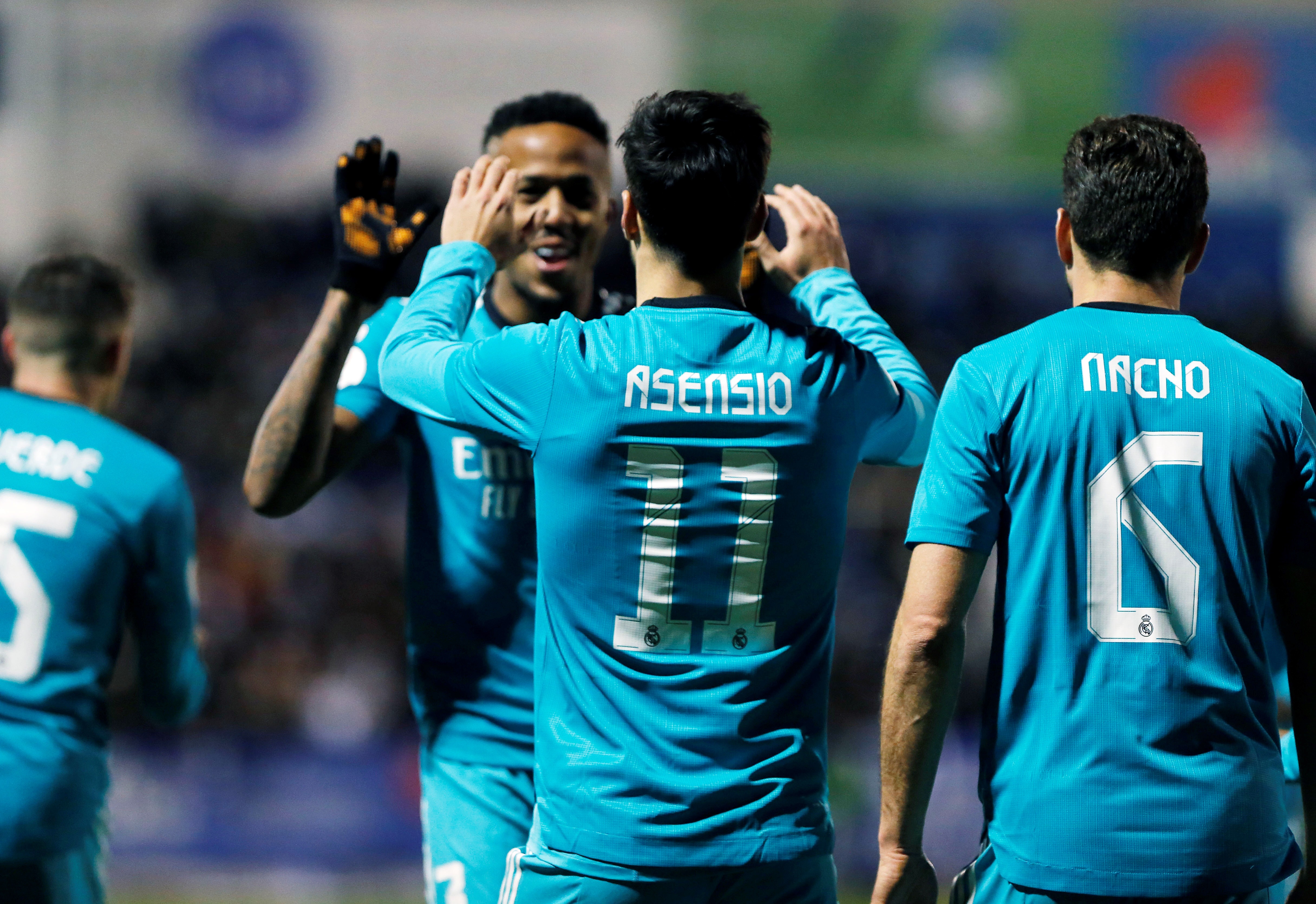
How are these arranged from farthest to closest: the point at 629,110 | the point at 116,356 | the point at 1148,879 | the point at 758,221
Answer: the point at 629,110
the point at 116,356
the point at 758,221
the point at 1148,879

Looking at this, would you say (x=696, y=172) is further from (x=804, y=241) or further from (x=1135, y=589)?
(x=1135, y=589)

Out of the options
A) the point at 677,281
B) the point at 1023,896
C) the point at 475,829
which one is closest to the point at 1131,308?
the point at 677,281

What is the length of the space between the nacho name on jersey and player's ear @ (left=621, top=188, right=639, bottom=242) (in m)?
1.74

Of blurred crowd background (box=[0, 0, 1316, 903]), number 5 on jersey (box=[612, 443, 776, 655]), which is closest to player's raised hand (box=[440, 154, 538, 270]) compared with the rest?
number 5 on jersey (box=[612, 443, 776, 655])

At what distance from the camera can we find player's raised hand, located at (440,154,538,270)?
118 inches

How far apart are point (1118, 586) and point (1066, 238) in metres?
0.68

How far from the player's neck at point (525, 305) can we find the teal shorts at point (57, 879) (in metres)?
1.73

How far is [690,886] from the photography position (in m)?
2.50

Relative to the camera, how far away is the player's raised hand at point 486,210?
9.86ft

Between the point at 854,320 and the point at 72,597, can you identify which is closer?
the point at 854,320

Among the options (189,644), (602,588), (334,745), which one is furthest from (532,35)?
(602,588)

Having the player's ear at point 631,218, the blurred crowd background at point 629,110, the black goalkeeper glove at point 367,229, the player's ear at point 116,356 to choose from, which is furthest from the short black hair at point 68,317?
the blurred crowd background at point 629,110

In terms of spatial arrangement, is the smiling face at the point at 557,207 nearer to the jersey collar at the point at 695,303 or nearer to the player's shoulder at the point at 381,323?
the player's shoulder at the point at 381,323

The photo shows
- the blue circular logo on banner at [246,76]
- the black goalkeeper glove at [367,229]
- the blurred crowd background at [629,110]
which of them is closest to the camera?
the black goalkeeper glove at [367,229]
